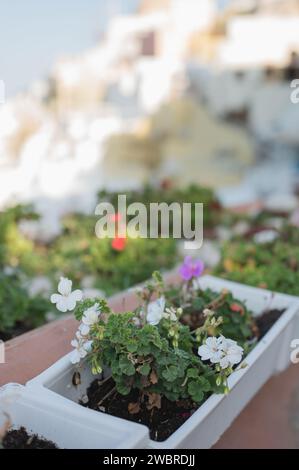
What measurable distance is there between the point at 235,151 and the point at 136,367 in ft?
49.8

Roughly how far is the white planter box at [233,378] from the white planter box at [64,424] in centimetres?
2

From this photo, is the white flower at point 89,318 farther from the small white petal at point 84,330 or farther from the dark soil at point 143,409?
the dark soil at point 143,409

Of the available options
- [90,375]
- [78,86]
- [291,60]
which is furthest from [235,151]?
[90,375]

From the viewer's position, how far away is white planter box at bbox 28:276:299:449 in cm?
115

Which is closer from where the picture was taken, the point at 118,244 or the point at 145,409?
the point at 145,409

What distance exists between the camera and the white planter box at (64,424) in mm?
1026

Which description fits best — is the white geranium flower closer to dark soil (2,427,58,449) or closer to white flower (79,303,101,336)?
white flower (79,303,101,336)

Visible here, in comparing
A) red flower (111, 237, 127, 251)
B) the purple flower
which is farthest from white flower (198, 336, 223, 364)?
red flower (111, 237, 127, 251)

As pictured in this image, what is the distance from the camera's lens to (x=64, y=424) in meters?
1.09

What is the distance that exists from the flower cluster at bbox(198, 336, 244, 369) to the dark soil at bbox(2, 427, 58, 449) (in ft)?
1.28

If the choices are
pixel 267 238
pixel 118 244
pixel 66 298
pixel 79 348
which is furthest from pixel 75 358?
pixel 118 244

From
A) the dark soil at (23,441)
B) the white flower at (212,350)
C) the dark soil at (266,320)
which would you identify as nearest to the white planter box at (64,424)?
the dark soil at (23,441)

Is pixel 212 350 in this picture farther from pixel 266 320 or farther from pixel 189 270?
pixel 266 320

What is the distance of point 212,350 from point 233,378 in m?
0.14
